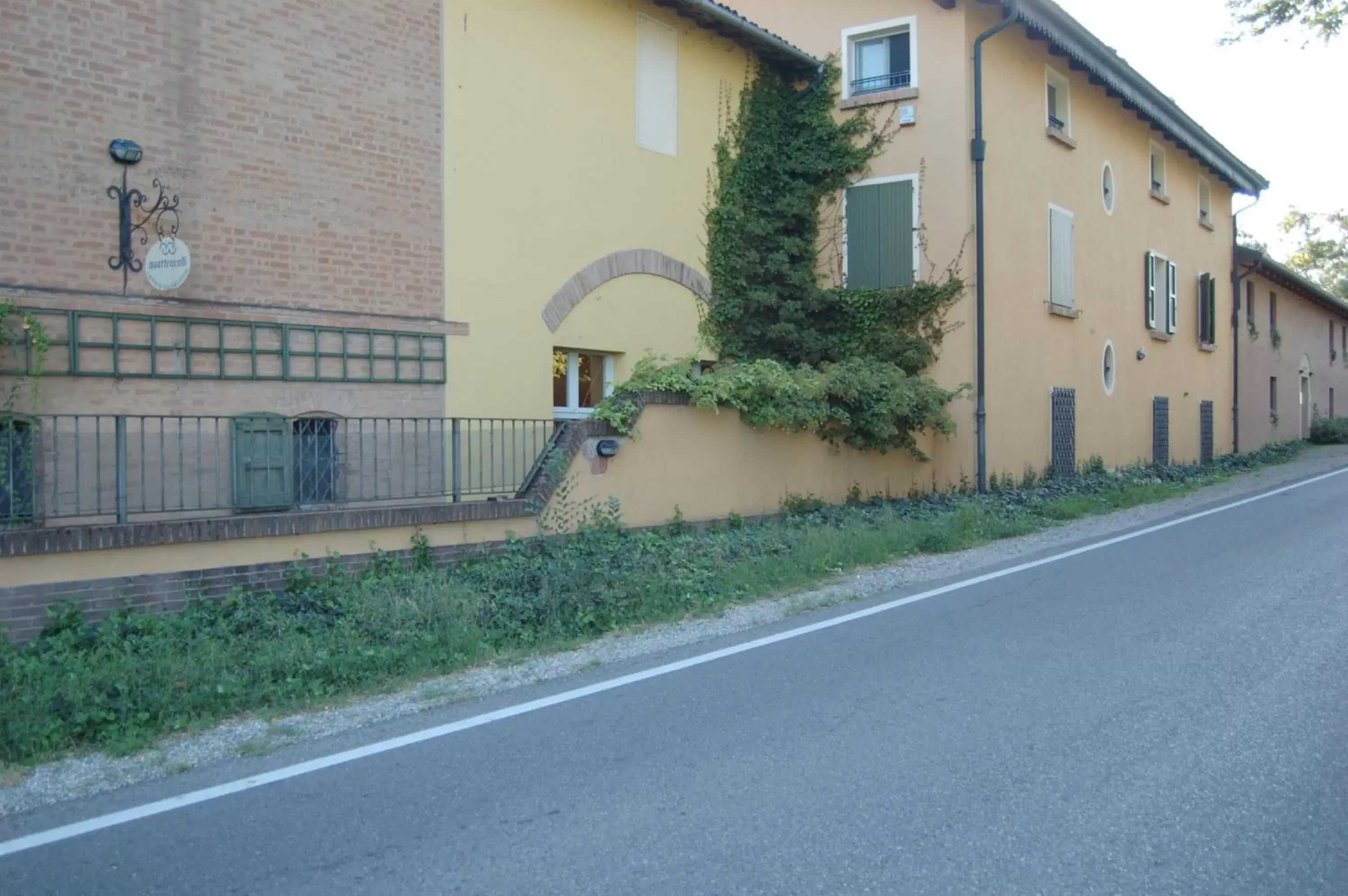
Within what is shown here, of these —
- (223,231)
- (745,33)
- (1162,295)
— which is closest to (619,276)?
(745,33)

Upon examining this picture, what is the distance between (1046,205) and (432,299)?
445 inches

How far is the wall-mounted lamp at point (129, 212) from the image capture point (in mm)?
9156

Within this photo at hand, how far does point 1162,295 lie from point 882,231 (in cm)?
1011

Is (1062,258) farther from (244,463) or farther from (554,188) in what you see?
(244,463)

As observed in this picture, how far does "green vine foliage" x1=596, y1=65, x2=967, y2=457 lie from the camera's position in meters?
14.2

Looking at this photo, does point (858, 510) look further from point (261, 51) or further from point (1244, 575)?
point (261, 51)

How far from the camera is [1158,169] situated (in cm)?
2361

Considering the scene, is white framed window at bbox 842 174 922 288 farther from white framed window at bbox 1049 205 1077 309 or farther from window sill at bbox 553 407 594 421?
window sill at bbox 553 407 594 421

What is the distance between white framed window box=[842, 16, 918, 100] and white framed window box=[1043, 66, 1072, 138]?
3.46 metres

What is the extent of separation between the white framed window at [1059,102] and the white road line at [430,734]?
11.3 metres

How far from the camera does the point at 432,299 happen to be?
37.4ft

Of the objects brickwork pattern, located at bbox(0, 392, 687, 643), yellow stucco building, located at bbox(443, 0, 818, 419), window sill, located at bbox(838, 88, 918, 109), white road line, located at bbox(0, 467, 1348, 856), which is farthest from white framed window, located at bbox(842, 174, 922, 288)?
brickwork pattern, located at bbox(0, 392, 687, 643)

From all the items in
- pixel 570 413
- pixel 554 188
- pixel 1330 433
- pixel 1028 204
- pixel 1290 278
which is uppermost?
pixel 1290 278

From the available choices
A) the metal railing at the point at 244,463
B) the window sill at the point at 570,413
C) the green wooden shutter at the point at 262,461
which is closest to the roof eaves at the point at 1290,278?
the window sill at the point at 570,413
